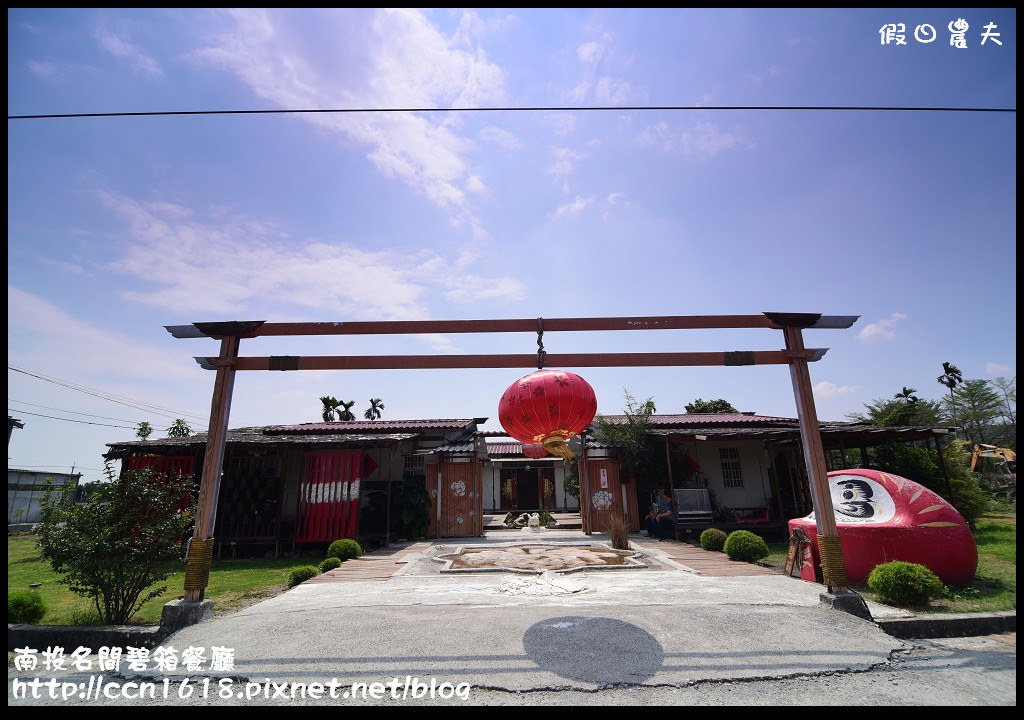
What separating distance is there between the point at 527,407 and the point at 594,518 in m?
12.1

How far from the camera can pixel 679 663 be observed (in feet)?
14.1

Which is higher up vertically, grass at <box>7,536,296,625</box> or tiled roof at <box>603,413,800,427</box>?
tiled roof at <box>603,413,800,427</box>

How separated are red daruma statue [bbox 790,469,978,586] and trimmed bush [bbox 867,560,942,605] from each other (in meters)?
1.13

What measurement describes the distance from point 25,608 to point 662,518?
45.0 feet

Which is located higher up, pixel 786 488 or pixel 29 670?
pixel 786 488

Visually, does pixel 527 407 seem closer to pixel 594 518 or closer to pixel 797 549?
pixel 797 549

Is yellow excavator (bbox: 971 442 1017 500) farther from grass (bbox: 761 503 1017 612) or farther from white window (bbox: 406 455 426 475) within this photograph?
white window (bbox: 406 455 426 475)

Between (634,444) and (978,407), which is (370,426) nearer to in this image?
(634,444)

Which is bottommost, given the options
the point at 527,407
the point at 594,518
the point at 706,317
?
the point at 594,518

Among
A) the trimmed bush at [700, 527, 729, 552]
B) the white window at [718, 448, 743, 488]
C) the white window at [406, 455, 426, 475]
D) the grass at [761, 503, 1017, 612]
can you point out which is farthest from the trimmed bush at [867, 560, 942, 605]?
the white window at [406, 455, 426, 475]

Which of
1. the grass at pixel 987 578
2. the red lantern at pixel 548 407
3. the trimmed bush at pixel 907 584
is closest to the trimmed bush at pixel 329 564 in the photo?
the red lantern at pixel 548 407

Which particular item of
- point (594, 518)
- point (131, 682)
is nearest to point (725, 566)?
point (594, 518)

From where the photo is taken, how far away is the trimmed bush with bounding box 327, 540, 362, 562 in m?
10.8

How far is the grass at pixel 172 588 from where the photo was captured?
22.4ft
